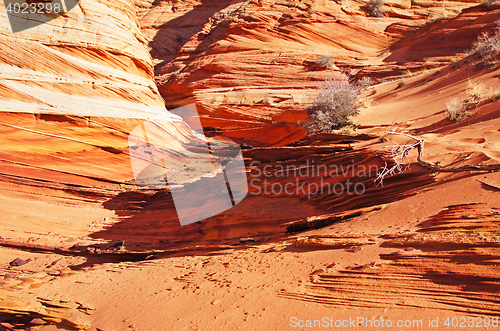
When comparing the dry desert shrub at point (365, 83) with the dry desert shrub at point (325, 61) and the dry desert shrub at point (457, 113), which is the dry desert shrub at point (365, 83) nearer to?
the dry desert shrub at point (325, 61)

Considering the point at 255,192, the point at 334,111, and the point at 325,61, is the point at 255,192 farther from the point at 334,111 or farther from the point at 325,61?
the point at 325,61

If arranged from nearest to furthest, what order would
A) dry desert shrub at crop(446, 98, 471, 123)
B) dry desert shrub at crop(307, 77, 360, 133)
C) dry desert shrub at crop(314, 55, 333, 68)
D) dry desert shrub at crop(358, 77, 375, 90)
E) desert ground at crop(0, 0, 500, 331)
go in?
desert ground at crop(0, 0, 500, 331), dry desert shrub at crop(446, 98, 471, 123), dry desert shrub at crop(307, 77, 360, 133), dry desert shrub at crop(358, 77, 375, 90), dry desert shrub at crop(314, 55, 333, 68)

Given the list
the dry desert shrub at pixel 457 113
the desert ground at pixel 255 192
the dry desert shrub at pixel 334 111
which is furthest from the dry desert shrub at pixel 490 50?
the dry desert shrub at pixel 334 111

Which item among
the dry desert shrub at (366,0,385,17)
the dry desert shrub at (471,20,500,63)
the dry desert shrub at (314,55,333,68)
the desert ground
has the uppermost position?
the dry desert shrub at (366,0,385,17)

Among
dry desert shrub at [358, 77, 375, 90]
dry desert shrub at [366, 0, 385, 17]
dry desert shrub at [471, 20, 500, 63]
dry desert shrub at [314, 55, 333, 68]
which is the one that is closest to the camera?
dry desert shrub at [471, 20, 500, 63]

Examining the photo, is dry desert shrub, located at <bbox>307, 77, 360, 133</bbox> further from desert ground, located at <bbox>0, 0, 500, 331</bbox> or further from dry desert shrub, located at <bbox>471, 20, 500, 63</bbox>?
dry desert shrub, located at <bbox>471, 20, 500, 63</bbox>

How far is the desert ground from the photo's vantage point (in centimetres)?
248

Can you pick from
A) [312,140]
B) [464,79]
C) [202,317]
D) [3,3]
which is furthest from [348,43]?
[202,317]

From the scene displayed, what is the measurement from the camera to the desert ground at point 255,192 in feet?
8.14

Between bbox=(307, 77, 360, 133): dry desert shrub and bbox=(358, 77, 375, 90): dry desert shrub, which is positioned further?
bbox=(358, 77, 375, 90): dry desert shrub

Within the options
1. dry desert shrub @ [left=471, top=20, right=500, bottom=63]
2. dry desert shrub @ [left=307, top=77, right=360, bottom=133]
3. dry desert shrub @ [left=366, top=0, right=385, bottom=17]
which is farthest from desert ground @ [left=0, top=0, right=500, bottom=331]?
dry desert shrub @ [left=366, top=0, right=385, bottom=17]

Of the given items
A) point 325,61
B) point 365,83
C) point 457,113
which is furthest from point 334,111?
point 325,61

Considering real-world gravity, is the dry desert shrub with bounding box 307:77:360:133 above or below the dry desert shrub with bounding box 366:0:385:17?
below

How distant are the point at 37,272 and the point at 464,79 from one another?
12273mm
